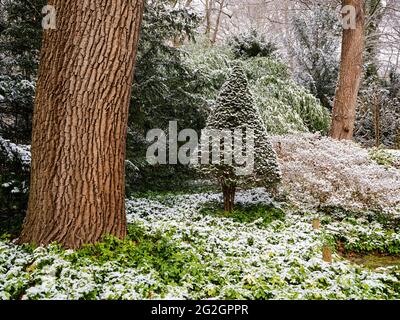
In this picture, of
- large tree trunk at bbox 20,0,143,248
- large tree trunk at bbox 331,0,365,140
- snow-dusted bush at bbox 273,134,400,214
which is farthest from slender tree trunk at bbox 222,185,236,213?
large tree trunk at bbox 331,0,365,140

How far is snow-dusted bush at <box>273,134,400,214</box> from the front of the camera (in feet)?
18.7

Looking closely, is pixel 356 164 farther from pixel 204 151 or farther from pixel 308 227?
pixel 204 151

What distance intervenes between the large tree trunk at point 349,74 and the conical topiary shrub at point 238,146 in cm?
361

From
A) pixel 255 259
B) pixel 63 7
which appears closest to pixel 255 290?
pixel 255 259

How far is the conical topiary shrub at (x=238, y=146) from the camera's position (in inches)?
221

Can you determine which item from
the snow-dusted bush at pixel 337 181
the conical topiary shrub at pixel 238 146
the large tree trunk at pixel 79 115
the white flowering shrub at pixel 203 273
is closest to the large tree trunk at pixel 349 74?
the snow-dusted bush at pixel 337 181

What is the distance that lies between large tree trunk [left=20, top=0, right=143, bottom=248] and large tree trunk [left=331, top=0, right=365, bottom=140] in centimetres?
642

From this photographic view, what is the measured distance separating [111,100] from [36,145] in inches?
32.7

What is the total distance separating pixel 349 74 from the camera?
8.60 metres

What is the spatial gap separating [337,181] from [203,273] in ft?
11.4

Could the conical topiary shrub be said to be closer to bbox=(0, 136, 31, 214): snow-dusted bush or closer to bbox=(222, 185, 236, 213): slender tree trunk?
bbox=(222, 185, 236, 213): slender tree trunk

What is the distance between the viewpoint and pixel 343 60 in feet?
28.3

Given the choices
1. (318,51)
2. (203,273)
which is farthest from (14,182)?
(318,51)

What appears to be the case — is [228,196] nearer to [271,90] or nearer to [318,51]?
[271,90]
